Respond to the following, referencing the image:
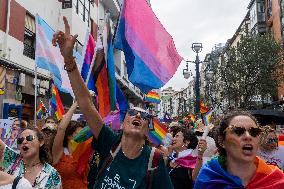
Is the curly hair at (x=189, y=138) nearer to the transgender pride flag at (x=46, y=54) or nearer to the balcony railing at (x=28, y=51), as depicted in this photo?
the transgender pride flag at (x=46, y=54)

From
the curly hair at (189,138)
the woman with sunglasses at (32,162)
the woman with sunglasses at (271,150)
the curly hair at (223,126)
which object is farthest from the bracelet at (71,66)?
the woman with sunglasses at (271,150)

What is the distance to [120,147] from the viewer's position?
11.3ft

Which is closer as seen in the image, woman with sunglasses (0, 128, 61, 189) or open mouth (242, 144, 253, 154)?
open mouth (242, 144, 253, 154)

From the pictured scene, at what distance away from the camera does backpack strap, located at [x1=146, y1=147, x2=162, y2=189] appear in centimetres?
329

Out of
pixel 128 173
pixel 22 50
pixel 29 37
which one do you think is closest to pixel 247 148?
pixel 128 173

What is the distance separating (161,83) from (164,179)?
8.03 ft

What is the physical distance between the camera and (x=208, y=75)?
25.1 metres

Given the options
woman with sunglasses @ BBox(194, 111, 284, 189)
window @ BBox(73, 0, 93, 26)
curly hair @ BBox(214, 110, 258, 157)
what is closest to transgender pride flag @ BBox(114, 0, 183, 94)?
curly hair @ BBox(214, 110, 258, 157)

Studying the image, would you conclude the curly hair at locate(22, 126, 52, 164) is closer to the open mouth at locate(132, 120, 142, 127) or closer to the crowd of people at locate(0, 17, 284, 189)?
the crowd of people at locate(0, 17, 284, 189)

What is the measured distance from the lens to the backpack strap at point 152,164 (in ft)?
10.8

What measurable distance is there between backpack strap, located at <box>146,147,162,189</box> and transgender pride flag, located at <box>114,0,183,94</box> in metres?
2.13

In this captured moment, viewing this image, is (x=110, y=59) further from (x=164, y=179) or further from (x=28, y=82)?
(x=28, y=82)

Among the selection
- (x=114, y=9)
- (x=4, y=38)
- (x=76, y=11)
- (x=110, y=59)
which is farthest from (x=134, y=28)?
(x=114, y=9)

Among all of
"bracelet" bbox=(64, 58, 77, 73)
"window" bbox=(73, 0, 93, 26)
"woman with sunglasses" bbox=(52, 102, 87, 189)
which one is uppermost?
"window" bbox=(73, 0, 93, 26)
